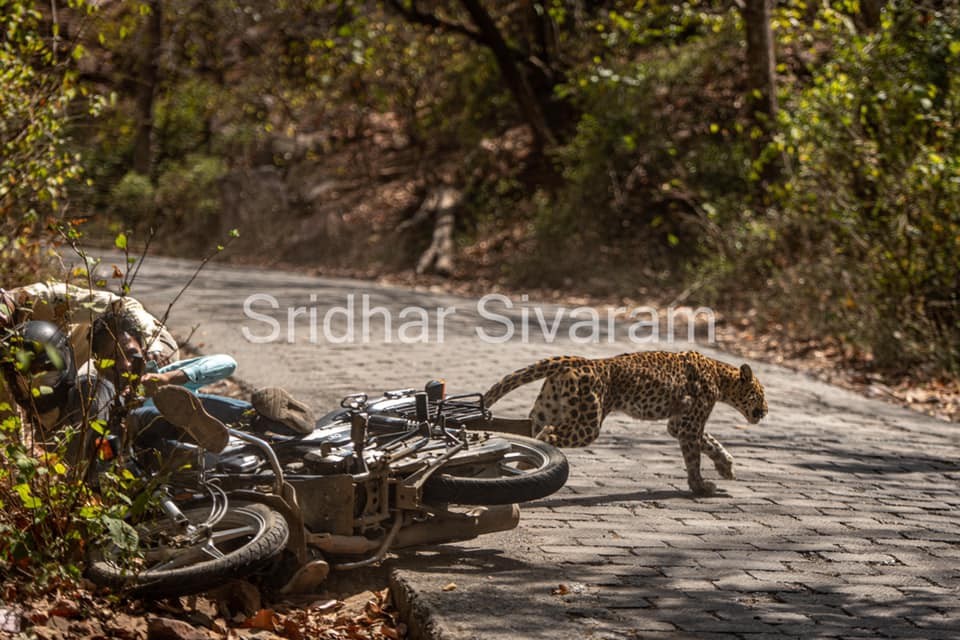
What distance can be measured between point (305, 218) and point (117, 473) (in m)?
20.6

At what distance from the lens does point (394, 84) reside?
84.5ft

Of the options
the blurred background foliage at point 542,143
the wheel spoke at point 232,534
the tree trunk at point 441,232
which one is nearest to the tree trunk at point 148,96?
the blurred background foliage at point 542,143

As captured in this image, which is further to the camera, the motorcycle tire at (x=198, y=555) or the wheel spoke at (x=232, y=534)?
the wheel spoke at (x=232, y=534)

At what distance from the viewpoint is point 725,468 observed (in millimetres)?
7641

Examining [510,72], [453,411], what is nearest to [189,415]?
[453,411]

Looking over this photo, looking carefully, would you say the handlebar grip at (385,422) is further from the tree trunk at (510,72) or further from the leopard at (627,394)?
the tree trunk at (510,72)

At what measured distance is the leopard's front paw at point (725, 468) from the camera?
7617mm

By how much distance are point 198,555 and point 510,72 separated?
1964 cm

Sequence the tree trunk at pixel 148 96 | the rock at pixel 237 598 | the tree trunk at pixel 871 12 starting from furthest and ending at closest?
the tree trunk at pixel 148 96 < the tree trunk at pixel 871 12 < the rock at pixel 237 598

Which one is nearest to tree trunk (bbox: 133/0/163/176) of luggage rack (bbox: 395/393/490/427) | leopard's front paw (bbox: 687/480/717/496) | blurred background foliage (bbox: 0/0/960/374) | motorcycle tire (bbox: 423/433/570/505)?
blurred background foliage (bbox: 0/0/960/374)

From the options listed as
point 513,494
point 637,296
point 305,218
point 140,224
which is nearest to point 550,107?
point 305,218

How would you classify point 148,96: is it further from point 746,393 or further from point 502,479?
point 502,479

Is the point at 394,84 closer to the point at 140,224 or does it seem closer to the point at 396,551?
the point at 140,224

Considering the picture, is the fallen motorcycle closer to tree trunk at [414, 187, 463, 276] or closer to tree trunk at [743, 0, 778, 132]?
tree trunk at [743, 0, 778, 132]
